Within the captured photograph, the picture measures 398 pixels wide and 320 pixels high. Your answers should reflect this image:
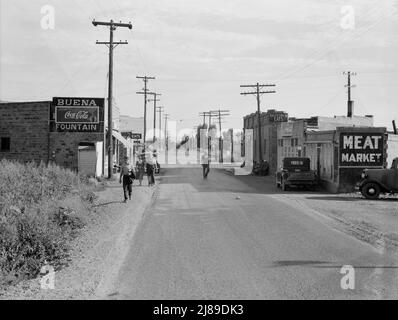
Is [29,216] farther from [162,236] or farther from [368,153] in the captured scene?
[368,153]

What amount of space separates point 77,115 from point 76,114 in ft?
0.30

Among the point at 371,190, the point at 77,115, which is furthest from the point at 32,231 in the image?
the point at 77,115

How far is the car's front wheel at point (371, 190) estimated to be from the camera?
86.5ft

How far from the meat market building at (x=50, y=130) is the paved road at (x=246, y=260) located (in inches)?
820

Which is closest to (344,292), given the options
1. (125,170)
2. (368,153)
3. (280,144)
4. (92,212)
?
(92,212)

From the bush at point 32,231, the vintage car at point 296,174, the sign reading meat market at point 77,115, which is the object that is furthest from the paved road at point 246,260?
the sign reading meat market at point 77,115

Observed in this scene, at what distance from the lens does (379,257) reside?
11.1 metres

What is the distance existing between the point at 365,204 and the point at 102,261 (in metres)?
15.0

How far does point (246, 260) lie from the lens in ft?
35.4

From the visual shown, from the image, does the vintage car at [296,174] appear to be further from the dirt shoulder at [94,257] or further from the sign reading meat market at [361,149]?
the dirt shoulder at [94,257]

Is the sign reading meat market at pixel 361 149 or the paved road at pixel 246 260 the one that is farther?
the sign reading meat market at pixel 361 149

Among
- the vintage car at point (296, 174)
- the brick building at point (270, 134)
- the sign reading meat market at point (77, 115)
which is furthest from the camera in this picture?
the brick building at point (270, 134)

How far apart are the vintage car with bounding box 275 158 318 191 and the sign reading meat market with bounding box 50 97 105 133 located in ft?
42.5

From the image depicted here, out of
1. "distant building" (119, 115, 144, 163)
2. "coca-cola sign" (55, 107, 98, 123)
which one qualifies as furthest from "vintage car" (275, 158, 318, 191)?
"distant building" (119, 115, 144, 163)
